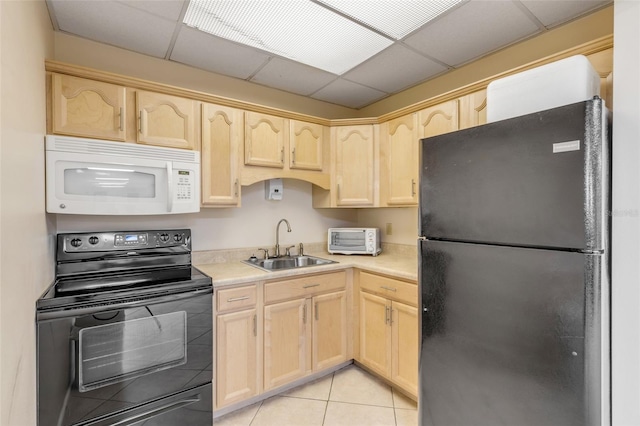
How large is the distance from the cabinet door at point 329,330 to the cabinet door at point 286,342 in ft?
0.25

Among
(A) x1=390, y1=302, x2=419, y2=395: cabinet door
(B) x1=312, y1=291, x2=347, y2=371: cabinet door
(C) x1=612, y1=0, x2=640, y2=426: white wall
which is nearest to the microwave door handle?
(B) x1=312, y1=291, x2=347, y2=371: cabinet door

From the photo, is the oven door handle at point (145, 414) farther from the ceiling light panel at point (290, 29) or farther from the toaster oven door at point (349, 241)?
the ceiling light panel at point (290, 29)

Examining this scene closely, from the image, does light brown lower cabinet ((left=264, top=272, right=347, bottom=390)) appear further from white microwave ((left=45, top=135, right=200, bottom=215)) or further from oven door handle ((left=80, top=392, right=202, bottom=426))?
white microwave ((left=45, top=135, right=200, bottom=215))

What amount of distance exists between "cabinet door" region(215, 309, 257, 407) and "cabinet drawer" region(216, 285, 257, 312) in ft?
0.15

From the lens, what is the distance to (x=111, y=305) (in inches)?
60.2

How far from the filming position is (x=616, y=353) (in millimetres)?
1132

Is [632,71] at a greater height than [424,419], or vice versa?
[632,71]

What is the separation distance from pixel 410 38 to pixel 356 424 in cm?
252

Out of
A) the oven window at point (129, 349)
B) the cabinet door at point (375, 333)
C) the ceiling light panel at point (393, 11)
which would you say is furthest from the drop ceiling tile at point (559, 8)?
the oven window at point (129, 349)

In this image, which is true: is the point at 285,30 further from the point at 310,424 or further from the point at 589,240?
the point at 310,424

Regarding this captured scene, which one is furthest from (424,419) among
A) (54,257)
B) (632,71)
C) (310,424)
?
(54,257)

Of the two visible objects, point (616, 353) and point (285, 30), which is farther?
point (285, 30)

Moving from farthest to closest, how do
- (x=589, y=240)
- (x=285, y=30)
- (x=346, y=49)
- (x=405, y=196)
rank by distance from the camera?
(x=405, y=196)
(x=346, y=49)
(x=285, y=30)
(x=589, y=240)

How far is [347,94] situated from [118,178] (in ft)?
6.97
